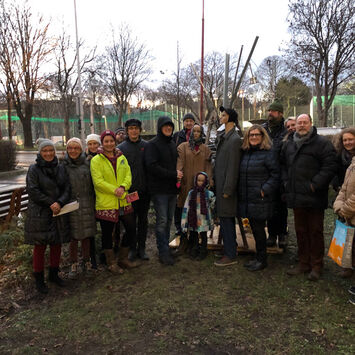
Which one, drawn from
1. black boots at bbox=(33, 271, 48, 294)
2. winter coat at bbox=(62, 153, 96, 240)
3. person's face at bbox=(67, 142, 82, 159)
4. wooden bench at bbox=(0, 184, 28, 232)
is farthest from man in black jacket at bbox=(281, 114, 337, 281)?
wooden bench at bbox=(0, 184, 28, 232)

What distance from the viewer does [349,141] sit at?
3502mm

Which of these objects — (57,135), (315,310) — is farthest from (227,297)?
(57,135)

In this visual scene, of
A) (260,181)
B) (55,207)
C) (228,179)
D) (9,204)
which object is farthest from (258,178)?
(9,204)

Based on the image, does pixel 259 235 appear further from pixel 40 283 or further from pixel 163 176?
pixel 40 283

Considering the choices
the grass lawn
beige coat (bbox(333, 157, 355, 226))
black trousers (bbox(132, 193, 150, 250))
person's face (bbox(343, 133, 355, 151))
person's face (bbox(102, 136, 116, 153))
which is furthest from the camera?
black trousers (bbox(132, 193, 150, 250))

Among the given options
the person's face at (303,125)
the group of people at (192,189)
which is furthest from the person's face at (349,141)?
the person's face at (303,125)

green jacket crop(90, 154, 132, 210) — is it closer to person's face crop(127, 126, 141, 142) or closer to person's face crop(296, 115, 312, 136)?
person's face crop(127, 126, 141, 142)

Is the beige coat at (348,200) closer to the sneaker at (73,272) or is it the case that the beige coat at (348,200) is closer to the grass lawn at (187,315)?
the grass lawn at (187,315)

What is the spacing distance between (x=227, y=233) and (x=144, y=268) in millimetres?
1220

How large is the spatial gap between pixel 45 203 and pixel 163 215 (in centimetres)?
157

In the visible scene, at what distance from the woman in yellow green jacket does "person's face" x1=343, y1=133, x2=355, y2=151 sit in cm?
256

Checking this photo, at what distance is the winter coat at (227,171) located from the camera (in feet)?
13.2

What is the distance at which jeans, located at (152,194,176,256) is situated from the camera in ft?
14.4

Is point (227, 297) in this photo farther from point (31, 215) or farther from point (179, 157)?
point (31, 215)
